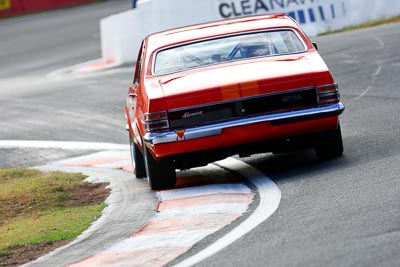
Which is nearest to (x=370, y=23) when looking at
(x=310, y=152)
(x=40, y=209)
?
(x=310, y=152)

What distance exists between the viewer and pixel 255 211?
8953 millimetres

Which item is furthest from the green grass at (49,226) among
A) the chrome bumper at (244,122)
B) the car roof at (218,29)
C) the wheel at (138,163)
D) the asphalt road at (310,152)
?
the car roof at (218,29)

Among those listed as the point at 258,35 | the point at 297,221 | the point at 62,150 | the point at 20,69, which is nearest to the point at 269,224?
the point at 297,221

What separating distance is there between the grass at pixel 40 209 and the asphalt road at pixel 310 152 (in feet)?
5.69

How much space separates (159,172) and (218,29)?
172 cm

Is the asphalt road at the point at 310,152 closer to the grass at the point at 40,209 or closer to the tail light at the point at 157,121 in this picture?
the tail light at the point at 157,121

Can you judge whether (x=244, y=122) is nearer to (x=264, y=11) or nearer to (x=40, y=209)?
(x=40, y=209)

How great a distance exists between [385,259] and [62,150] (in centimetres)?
1033

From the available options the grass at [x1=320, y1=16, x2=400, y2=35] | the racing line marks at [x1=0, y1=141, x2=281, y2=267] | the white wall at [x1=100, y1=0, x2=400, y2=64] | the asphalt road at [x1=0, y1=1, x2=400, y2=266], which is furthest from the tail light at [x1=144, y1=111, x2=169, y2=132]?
the grass at [x1=320, y1=16, x2=400, y2=35]

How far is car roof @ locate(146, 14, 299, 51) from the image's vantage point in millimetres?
11730

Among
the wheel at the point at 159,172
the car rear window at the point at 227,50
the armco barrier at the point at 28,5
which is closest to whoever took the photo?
the wheel at the point at 159,172

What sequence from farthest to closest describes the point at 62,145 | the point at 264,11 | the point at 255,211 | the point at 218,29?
the point at 264,11 < the point at 62,145 < the point at 218,29 < the point at 255,211

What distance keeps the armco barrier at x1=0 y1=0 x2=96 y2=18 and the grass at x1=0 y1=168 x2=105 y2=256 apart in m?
32.1

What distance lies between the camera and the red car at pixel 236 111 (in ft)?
34.4
